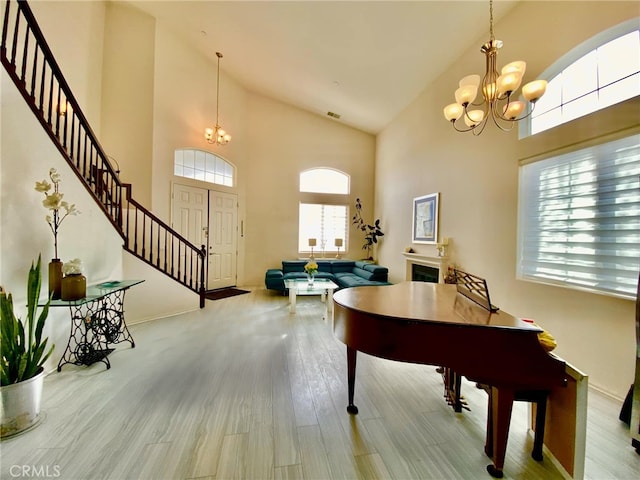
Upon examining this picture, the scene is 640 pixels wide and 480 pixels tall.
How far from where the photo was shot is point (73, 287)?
7.26ft

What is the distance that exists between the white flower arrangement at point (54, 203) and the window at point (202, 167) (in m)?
2.89

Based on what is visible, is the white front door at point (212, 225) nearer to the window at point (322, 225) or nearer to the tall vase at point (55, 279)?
the window at point (322, 225)

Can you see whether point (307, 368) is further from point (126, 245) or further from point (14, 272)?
point (126, 245)

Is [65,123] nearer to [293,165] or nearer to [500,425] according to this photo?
[500,425]

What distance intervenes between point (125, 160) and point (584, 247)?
6.58 m

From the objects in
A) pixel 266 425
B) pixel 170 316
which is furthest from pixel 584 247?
pixel 170 316

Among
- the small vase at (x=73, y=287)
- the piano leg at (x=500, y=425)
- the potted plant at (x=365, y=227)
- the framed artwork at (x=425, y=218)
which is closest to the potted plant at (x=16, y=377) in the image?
the small vase at (x=73, y=287)

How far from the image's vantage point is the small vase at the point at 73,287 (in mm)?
2189

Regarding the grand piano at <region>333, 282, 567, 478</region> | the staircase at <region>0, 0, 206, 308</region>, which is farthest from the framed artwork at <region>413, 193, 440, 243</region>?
the staircase at <region>0, 0, 206, 308</region>

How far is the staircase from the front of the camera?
2.19m

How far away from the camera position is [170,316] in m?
4.02

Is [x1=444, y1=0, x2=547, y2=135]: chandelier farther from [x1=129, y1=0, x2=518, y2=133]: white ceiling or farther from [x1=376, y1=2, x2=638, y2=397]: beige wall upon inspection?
[x1=129, y1=0, x2=518, y2=133]: white ceiling

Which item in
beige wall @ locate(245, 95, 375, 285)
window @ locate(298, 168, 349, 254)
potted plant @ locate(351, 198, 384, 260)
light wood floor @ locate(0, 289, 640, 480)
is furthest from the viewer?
window @ locate(298, 168, 349, 254)

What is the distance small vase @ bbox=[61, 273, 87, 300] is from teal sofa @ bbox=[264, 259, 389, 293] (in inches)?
131
